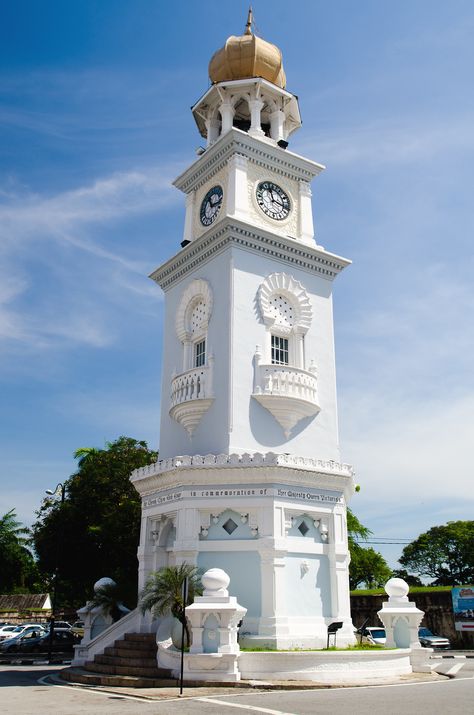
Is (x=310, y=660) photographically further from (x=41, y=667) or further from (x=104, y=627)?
(x=41, y=667)

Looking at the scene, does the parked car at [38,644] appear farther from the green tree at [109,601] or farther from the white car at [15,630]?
the green tree at [109,601]

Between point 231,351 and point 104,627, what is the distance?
10.6m

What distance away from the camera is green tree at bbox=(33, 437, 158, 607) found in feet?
102

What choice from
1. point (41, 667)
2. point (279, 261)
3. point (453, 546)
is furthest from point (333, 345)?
point (453, 546)

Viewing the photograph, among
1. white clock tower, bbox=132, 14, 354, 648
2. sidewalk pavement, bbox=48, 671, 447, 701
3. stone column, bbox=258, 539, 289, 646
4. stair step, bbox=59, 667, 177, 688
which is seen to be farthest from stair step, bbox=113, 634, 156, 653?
stone column, bbox=258, 539, 289, 646

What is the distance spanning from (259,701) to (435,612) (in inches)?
1104

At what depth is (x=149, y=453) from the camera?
118 feet

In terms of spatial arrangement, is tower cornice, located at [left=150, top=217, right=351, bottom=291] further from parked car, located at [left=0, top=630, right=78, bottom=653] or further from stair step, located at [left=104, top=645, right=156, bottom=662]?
parked car, located at [left=0, top=630, right=78, bottom=653]

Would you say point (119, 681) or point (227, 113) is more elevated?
point (227, 113)

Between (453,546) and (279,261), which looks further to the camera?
(453,546)

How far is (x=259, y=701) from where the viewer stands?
1384 centimetres

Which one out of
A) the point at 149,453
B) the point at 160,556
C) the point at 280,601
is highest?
the point at 149,453

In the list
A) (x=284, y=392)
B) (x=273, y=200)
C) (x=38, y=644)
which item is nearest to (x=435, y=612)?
(x=38, y=644)

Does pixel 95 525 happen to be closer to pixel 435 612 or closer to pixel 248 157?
pixel 248 157
